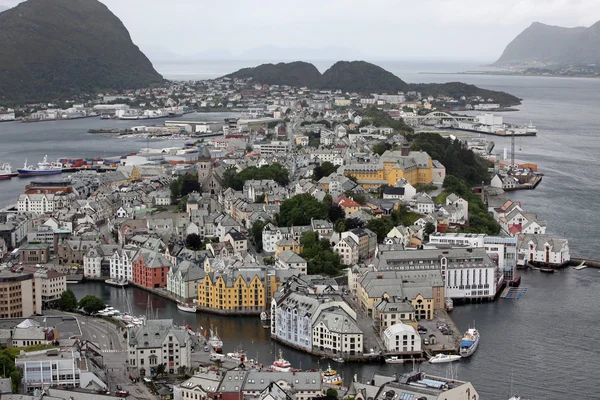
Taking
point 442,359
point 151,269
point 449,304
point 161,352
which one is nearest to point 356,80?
point 151,269

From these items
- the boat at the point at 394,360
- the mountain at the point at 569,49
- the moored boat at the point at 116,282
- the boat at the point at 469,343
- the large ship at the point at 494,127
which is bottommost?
the boat at the point at 394,360

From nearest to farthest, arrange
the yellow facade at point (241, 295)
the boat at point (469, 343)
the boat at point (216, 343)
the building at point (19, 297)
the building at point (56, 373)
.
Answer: the building at point (56, 373), the boat at point (469, 343), the boat at point (216, 343), the building at point (19, 297), the yellow facade at point (241, 295)

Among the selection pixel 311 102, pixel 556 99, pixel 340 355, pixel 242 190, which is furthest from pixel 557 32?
pixel 340 355

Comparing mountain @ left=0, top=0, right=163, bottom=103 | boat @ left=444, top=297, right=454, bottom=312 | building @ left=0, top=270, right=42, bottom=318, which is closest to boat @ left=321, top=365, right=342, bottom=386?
boat @ left=444, top=297, right=454, bottom=312

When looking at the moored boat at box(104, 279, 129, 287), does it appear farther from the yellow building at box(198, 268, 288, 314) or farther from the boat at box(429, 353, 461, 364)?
the boat at box(429, 353, 461, 364)

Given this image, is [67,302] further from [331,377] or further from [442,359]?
[442,359]

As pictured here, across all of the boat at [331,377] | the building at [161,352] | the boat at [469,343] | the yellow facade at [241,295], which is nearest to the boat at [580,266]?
the boat at [469,343]

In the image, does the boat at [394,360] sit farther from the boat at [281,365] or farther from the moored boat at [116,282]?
the moored boat at [116,282]

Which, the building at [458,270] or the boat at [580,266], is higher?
the building at [458,270]

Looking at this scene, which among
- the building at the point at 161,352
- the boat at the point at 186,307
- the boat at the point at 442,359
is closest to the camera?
the building at the point at 161,352
